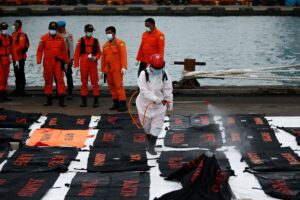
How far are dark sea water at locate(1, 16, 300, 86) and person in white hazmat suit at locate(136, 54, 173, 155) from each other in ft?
70.1

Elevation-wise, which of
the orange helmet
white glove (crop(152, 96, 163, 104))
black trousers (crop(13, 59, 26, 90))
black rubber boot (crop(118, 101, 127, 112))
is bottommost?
black rubber boot (crop(118, 101, 127, 112))

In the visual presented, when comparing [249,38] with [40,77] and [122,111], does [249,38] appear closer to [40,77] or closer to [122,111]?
[40,77]

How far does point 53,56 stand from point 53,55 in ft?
0.07

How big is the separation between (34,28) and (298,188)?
4038 centimetres

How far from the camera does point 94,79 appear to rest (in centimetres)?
1209

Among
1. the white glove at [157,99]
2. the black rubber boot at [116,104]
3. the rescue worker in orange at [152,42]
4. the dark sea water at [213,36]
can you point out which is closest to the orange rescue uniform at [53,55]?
the black rubber boot at [116,104]

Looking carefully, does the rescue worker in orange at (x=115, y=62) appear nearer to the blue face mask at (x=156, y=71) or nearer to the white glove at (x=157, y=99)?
the blue face mask at (x=156, y=71)

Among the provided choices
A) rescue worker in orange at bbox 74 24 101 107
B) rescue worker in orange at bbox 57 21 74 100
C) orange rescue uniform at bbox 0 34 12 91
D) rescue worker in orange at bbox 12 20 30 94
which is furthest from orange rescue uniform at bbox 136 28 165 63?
orange rescue uniform at bbox 0 34 12 91

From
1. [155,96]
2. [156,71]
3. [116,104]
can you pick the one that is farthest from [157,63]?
[116,104]

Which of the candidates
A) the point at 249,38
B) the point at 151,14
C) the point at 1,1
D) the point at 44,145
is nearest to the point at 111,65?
the point at 44,145

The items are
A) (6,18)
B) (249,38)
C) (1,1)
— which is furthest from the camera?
(1,1)

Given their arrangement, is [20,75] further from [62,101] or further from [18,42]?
[62,101]

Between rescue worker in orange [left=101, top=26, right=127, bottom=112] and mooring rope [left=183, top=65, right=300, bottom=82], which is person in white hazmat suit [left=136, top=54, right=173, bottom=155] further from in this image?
mooring rope [left=183, top=65, right=300, bottom=82]

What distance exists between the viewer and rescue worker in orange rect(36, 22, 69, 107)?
1200 centimetres
